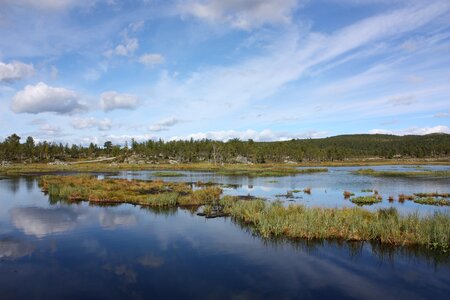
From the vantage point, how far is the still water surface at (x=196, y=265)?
1545cm

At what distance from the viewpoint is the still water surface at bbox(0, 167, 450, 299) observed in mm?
15445

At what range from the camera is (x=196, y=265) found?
19.0m

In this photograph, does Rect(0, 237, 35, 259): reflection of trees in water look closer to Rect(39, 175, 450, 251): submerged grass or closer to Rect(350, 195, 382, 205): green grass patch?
Rect(39, 175, 450, 251): submerged grass

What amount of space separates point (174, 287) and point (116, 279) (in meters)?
3.09

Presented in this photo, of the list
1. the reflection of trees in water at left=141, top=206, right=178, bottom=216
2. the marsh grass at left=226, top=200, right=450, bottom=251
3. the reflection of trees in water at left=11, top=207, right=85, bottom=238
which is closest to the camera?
the marsh grass at left=226, top=200, right=450, bottom=251

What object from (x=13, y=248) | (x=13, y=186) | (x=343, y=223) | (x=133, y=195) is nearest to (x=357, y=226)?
(x=343, y=223)

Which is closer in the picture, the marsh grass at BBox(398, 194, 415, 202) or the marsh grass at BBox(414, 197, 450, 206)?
the marsh grass at BBox(414, 197, 450, 206)

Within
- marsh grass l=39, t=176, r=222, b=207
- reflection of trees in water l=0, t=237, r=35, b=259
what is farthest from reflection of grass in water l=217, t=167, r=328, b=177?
reflection of trees in water l=0, t=237, r=35, b=259

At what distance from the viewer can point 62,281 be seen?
54.6ft

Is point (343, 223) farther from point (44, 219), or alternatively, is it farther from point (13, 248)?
point (44, 219)

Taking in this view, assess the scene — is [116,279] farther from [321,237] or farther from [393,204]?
A: [393,204]

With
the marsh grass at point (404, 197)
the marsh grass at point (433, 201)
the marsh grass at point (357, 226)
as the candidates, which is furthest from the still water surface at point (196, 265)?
the marsh grass at point (404, 197)

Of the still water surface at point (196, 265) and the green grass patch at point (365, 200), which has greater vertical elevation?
the green grass patch at point (365, 200)

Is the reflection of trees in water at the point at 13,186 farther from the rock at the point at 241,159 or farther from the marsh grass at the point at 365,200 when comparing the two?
the rock at the point at 241,159
